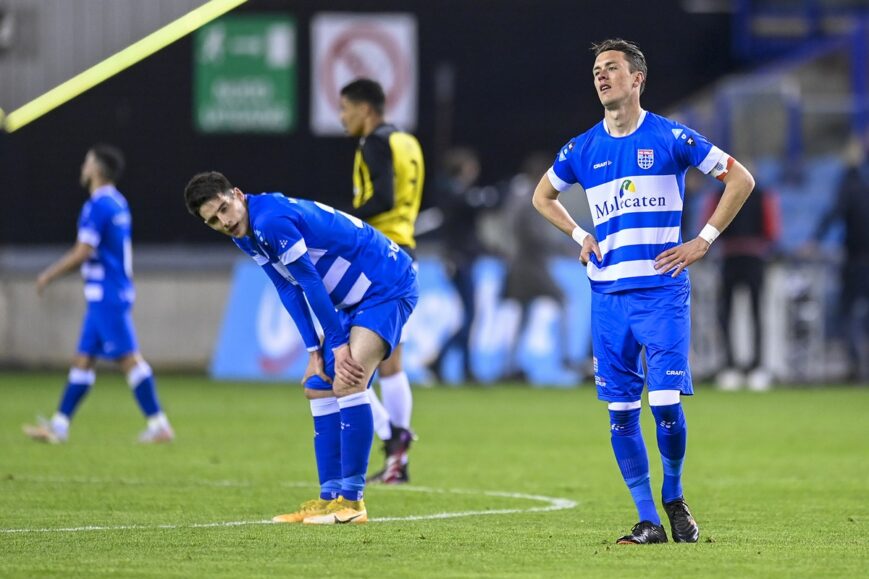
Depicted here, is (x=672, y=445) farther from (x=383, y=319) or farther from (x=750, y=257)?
(x=750, y=257)

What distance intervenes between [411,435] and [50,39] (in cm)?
1662

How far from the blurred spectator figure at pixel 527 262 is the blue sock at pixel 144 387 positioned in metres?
7.75

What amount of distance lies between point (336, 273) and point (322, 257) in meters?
0.11

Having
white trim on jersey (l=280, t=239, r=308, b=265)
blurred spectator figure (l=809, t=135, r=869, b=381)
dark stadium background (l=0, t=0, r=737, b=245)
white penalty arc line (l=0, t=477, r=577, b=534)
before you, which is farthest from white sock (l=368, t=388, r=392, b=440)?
dark stadium background (l=0, t=0, r=737, b=245)

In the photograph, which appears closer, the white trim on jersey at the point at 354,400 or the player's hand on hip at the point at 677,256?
the player's hand on hip at the point at 677,256

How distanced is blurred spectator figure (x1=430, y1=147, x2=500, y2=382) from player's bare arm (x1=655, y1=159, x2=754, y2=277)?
41.1 feet

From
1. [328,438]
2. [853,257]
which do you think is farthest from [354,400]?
[853,257]

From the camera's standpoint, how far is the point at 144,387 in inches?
531

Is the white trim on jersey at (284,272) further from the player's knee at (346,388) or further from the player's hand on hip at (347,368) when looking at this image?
the player's knee at (346,388)

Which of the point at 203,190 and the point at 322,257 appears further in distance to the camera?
the point at 322,257

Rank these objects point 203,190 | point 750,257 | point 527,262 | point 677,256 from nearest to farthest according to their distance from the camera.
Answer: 1. point 677,256
2. point 203,190
3. point 750,257
4. point 527,262

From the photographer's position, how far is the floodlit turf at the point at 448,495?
23.4 feet

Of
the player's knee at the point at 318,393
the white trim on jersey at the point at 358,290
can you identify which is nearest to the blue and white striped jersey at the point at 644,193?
the white trim on jersey at the point at 358,290

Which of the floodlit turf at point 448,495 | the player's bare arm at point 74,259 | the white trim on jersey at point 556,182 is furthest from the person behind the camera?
the player's bare arm at point 74,259
